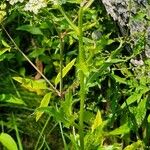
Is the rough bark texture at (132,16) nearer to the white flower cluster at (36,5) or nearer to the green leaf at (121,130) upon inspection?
the green leaf at (121,130)

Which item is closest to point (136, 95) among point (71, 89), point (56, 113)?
point (71, 89)

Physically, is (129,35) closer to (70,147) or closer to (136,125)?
(136,125)

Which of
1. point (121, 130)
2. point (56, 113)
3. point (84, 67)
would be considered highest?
point (84, 67)

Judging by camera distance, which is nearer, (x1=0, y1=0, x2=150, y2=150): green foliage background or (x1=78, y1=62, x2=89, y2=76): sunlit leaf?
(x1=78, y1=62, x2=89, y2=76): sunlit leaf

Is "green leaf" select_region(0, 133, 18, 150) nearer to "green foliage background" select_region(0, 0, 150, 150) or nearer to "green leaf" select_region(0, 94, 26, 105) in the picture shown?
"green foliage background" select_region(0, 0, 150, 150)

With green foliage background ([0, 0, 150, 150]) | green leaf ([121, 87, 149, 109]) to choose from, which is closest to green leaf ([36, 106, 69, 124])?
green foliage background ([0, 0, 150, 150])

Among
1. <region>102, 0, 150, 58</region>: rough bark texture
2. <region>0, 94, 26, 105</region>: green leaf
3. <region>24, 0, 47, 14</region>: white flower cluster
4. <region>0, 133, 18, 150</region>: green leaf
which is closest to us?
<region>24, 0, 47, 14</region>: white flower cluster

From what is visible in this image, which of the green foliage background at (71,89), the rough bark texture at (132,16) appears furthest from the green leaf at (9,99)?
the rough bark texture at (132,16)

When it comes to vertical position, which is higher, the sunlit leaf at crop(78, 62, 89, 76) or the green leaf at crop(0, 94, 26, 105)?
the sunlit leaf at crop(78, 62, 89, 76)

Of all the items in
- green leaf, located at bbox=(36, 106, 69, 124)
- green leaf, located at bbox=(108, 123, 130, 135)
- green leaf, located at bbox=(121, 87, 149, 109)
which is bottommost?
green leaf, located at bbox=(108, 123, 130, 135)

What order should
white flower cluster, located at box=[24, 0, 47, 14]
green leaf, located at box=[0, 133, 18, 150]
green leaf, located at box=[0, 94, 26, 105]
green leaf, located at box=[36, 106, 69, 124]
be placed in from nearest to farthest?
1. white flower cluster, located at box=[24, 0, 47, 14]
2. green leaf, located at box=[36, 106, 69, 124]
3. green leaf, located at box=[0, 133, 18, 150]
4. green leaf, located at box=[0, 94, 26, 105]

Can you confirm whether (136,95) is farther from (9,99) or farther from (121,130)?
(9,99)
